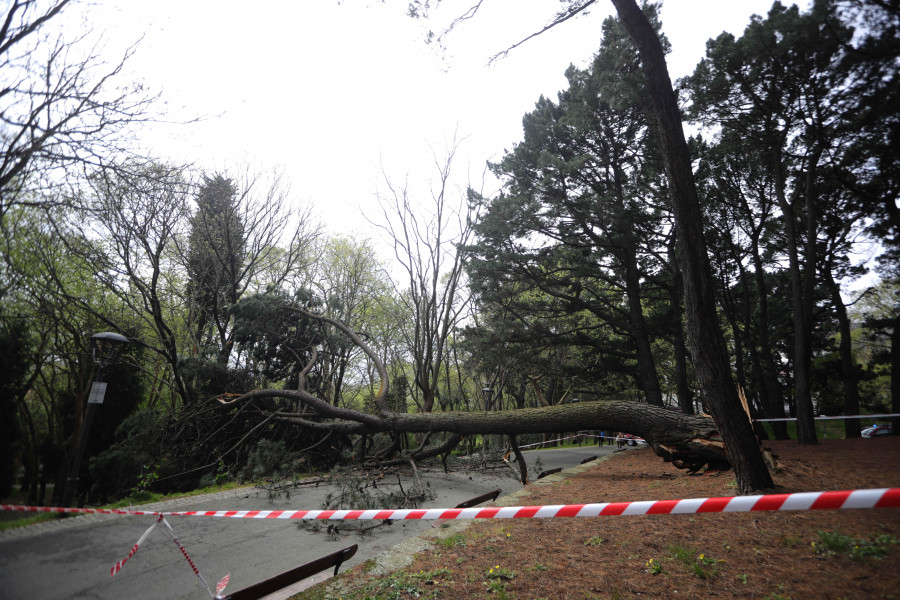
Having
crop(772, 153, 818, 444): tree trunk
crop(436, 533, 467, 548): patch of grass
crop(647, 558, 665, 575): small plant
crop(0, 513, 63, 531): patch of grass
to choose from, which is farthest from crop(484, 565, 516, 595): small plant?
crop(772, 153, 818, 444): tree trunk

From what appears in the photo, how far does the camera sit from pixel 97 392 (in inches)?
158

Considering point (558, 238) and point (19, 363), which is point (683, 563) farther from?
point (558, 238)

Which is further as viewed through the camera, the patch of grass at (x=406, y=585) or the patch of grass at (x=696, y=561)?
the patch of grass at (x=406, y=585)

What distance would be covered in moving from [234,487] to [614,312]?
39.2ft

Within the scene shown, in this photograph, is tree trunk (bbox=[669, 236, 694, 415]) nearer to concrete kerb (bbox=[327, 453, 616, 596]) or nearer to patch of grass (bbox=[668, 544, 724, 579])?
concrete kerb (bbox=[327, 453, 616, 596])

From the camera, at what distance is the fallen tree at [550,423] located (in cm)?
610

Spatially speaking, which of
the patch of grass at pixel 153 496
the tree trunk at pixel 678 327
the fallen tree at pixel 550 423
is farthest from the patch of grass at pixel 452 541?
the tree trunk at pixel 678 327

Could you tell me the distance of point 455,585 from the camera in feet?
9.88

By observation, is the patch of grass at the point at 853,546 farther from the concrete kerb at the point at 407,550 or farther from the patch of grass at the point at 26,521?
the patch of grass at the point at 26,521

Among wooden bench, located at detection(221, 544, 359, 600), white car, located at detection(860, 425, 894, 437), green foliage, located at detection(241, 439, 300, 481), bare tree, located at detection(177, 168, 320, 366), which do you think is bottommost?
green foliage, located at detection(241, 439, 300, 481)

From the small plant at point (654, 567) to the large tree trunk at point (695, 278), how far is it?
197 cm

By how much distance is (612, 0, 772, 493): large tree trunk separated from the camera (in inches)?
168

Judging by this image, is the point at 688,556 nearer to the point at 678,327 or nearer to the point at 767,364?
the point at 678,327

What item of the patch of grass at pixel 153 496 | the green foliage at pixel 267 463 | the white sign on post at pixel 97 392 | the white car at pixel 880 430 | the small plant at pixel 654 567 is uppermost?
the white sign on post at pixel 97 392
